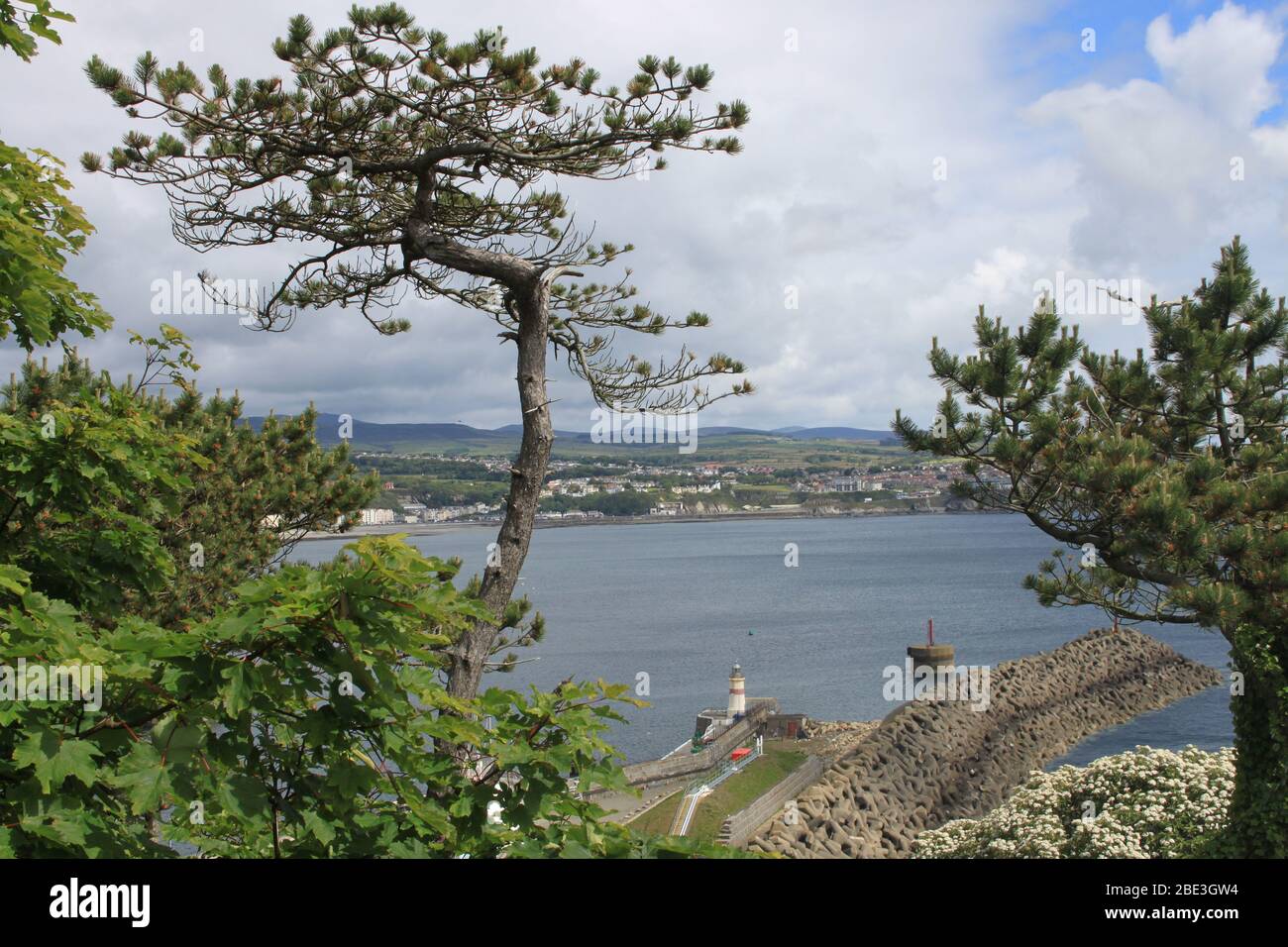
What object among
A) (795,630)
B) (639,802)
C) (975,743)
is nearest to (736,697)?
(975,743)

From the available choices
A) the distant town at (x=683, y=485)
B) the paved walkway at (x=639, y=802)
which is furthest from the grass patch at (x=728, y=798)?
the distant town at (x=683, y=485)

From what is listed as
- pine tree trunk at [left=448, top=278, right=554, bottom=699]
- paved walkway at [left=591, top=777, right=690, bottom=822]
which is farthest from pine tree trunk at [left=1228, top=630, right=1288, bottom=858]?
paved walkway at [left=591, top=777, right=690, bottom=822]

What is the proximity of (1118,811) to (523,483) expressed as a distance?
35.6ft

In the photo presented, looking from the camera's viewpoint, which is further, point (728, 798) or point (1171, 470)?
point (728, 798)

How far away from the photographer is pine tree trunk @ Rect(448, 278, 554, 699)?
640 cm

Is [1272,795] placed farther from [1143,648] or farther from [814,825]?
[1143,648]

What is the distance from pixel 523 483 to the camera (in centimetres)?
648

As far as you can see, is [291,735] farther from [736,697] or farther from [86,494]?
[736,697]

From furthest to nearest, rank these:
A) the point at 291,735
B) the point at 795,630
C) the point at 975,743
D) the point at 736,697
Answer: the point at 795,630
the point at 736,697
the point at 975,743
the point at 291,735

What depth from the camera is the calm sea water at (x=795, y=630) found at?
1523 inches

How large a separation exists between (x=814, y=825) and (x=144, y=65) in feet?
51.6

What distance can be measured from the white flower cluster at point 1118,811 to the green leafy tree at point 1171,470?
2.01 metres

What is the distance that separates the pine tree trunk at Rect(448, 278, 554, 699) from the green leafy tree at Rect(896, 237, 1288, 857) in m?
6.06
